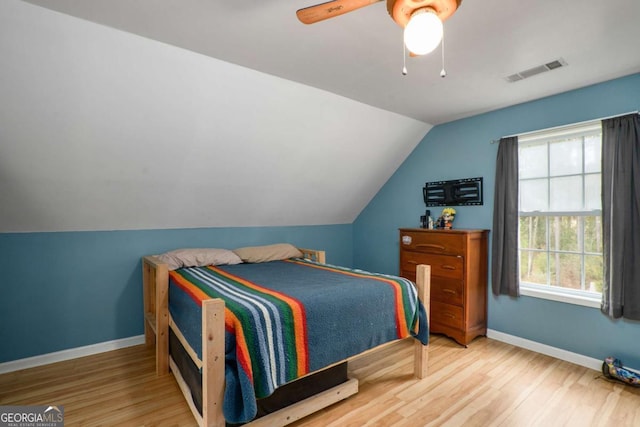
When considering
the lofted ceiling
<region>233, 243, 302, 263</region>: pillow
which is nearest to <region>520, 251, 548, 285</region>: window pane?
the lofted ceiling

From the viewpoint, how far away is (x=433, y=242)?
328 cm

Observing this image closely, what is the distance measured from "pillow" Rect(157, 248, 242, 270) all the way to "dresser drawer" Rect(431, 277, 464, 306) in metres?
2.06

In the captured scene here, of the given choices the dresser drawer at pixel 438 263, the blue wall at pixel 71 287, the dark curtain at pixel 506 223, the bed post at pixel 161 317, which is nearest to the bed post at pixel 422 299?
the dresser drawer at pixel 438 263

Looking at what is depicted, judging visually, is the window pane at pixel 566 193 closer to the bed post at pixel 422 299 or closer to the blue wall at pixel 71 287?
the bed post at pixel 422 299

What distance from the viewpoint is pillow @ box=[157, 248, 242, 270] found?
9.55 feet

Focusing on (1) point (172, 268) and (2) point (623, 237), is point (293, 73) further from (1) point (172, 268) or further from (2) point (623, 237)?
(2) point (623, 237)

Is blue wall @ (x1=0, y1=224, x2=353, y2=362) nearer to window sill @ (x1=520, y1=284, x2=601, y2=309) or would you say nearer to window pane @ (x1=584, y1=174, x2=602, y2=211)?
window sill @ (x1=520, y1=284, x2=601, y2=309)

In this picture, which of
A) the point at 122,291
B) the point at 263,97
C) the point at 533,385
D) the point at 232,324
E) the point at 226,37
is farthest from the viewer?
the point at 122,291

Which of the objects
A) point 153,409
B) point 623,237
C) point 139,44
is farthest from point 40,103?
point 623,237

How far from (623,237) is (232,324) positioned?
292 cm

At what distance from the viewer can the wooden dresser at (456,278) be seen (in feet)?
9.95

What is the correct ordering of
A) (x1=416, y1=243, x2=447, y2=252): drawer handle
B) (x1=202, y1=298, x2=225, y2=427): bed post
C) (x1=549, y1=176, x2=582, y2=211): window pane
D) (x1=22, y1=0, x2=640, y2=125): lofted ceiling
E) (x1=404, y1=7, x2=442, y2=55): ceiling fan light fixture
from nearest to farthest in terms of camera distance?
(x1=404, y1=7, x2=442, y2=55): ceiling fan light fixture < (x1=202, y1=298, x2=225, y2=427): bed post < (x1=22, y1=0, x2=640, y2=125): lofted ceiling < (x1=549, y1=176, x2=582, y2=211): window pane < (x1=416, y1=243, x2=447, y2=252): drawer handle

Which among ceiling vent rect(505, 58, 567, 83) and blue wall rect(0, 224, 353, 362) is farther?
blue wall rect(0, 224, 353, 362)

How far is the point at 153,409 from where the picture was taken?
2049mm
